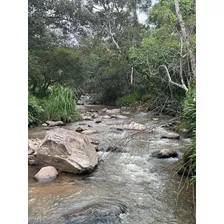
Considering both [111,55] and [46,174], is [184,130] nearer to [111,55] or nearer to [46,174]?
[46,174]

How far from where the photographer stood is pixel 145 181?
2.55 metres

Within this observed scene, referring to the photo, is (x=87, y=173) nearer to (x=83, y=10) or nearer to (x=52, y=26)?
(x=52, y=26)

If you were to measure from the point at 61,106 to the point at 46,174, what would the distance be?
3.99 meters

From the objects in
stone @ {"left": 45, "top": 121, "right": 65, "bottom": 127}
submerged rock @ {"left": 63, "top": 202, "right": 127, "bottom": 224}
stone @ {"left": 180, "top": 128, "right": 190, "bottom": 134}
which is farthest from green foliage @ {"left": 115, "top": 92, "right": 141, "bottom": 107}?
submerged rock @ {"left": 63, "top": 202, "right": 127, "bottom": 224}

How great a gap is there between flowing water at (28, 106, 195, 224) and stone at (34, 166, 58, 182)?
57 millimetres

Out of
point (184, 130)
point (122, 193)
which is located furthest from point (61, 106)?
point (122, 193)

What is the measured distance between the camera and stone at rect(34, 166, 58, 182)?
2492 millimetres

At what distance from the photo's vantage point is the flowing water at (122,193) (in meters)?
1.83

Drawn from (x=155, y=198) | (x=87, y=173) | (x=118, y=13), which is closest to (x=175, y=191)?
(x=155, y=198)

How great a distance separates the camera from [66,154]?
276 cm

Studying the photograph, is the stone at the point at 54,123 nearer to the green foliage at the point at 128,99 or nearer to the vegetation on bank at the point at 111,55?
the vegetation on bank at the point at 111,55
